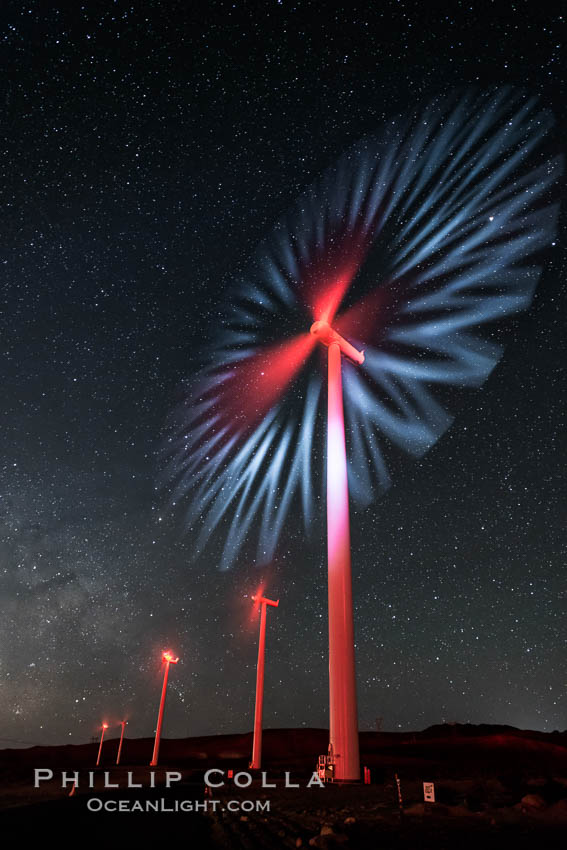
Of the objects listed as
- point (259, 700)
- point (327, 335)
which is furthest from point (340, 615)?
point (259, 700)

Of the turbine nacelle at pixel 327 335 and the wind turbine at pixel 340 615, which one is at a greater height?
the turbine nacelle at pixel 327 335

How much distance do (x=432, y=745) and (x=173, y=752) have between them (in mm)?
55775

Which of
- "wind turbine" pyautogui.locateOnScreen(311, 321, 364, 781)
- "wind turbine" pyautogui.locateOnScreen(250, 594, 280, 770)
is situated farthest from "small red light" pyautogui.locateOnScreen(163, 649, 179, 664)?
"wind turbine" pyautogui.locateOnScreen(311, 321, 364, 781)

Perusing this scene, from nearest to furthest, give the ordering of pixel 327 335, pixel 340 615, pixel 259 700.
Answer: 1. pixel 340 615
2. pixel 327 335
3. pixel 259 700

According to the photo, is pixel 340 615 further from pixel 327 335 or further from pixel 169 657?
pixel 169 657

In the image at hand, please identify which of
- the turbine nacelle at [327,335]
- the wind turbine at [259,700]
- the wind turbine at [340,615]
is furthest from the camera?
the wind turbine at [259,700]

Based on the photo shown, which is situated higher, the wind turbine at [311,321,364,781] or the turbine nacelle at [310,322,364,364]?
the turbine nacelle at [310,322,364,364]

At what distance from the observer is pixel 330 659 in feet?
68.0

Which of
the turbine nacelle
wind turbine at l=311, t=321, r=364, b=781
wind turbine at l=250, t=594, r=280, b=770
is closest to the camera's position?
wind turbine at l=311, t=321, r=364, b=781

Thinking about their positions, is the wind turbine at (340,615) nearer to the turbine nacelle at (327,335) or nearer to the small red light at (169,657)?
the turbine nacelle at (327,335)

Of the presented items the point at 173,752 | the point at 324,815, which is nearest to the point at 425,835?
the point at 324,815

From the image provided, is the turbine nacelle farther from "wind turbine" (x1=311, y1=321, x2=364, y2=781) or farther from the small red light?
the small red light

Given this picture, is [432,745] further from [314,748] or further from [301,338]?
[301,338]

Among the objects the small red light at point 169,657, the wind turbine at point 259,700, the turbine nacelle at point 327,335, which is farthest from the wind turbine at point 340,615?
the small red light at point 169,657
